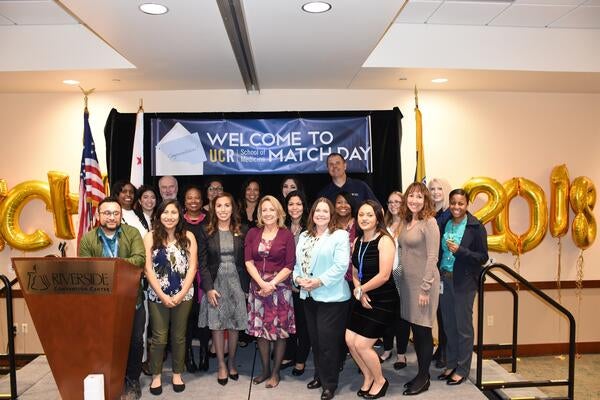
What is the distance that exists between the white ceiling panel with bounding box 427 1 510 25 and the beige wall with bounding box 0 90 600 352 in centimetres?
119

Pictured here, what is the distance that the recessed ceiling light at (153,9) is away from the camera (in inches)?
125

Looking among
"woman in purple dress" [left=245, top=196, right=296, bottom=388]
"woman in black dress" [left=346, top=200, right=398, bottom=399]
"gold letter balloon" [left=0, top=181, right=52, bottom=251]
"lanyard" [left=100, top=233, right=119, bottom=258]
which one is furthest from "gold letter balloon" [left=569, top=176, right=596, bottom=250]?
"gold letter balloon" [left=0, top=181, right=52, bottom=251]

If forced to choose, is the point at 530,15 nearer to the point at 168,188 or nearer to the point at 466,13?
the point at 466,13

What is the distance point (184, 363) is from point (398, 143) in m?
3.24

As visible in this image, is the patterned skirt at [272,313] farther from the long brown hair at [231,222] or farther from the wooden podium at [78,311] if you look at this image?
the wooden podium at [78,311]

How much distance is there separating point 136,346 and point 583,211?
5251mm

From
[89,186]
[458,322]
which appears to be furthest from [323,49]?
[89,186]

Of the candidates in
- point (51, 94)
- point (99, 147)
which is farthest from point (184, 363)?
point (51, 94)

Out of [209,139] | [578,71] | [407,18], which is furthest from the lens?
[209,139]

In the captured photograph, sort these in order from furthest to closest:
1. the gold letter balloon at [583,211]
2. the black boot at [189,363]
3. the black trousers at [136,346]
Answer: the gold letter balloon at [583,211], the black boot at [189,363], the black trousers at [136,346]

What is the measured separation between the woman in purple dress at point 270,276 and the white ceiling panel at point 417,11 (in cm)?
220

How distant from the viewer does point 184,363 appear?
3.88 m

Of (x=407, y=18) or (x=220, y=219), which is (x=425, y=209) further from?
(x=407, y=18)

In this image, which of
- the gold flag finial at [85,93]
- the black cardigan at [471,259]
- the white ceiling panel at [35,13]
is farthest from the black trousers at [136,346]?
the gold flag finial at [85,93]
